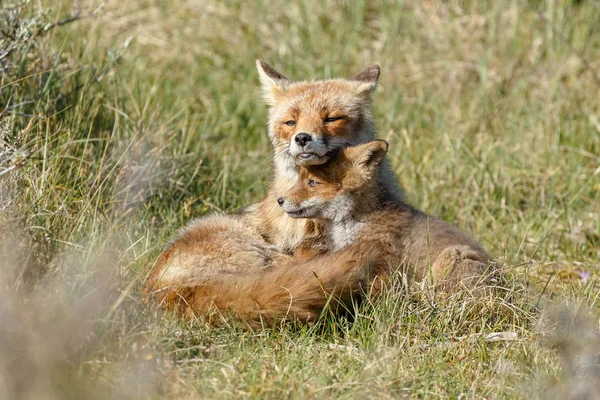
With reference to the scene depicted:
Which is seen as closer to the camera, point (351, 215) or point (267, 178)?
point (351, 215)

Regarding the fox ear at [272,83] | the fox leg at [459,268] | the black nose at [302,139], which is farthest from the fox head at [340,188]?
the fox ear at [272,83]

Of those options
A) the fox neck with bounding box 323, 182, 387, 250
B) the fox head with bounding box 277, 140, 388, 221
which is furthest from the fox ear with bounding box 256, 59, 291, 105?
the fox neck with bounding box 323, 182, 387, 250

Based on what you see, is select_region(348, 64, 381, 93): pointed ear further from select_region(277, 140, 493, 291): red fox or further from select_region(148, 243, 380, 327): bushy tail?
select_region(148, 243, 380, 327): bushy tail

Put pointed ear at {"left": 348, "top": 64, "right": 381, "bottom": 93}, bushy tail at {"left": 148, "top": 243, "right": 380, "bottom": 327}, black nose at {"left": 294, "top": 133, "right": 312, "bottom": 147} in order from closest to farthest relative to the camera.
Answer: bushy tail at {"left": 148, "top": 243, "right": 380, "bottom": 327}, black nose at {"left": 294, "top": 133, "right": 312, "bottom": 147}, pointed ear at {"left": 348, "top": 64, "right": 381, "bottom": 93}

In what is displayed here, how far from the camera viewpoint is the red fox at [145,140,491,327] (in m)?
4.64

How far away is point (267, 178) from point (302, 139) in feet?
8.03

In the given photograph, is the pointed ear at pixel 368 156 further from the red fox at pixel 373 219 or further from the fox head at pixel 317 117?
the fox head at pixel 317 117

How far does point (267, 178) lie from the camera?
26.6 ft

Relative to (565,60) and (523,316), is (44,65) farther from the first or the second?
(565,60)

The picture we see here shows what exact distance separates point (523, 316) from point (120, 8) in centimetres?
781

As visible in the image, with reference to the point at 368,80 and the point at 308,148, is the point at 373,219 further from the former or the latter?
the point at 368,80

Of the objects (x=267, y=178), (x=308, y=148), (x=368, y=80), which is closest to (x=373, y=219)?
(x=308, y=148)

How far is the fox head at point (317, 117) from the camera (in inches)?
227

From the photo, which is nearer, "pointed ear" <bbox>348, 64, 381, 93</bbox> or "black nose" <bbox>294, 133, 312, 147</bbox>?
"black nose" <bbox>294, 133, 312, 147</bbox>
